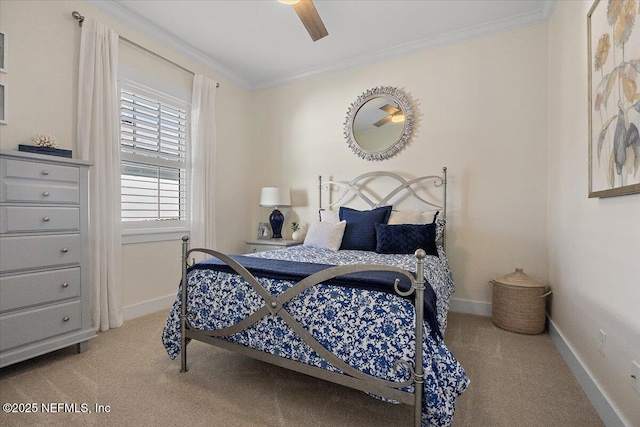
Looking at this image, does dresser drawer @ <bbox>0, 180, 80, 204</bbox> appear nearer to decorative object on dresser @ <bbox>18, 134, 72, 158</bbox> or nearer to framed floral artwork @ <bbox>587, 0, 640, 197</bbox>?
decorative object on dresser @ <bbox>18, 134, 72, 158</bbox>

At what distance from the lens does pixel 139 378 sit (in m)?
2.01

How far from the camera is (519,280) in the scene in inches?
112

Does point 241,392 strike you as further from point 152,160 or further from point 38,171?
point 152,160

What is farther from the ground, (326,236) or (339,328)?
(326,236)

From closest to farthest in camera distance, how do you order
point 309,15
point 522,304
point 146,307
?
point 309,15
point 522,304
point 146,307

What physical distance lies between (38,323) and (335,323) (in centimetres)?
198

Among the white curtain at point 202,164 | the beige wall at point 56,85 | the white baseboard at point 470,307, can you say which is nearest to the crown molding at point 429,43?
the white curtain at point 202,164

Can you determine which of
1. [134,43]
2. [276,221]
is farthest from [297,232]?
[134,43]

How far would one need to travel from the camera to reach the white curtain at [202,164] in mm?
3723

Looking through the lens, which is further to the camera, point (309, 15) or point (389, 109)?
point (389, 109)

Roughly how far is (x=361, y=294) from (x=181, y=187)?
2876mm

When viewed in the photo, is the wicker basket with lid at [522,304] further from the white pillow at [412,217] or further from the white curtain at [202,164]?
the white curtain at [202,164]

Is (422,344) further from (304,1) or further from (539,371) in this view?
(304,1)

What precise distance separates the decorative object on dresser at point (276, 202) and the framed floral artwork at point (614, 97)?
9.91 ft
